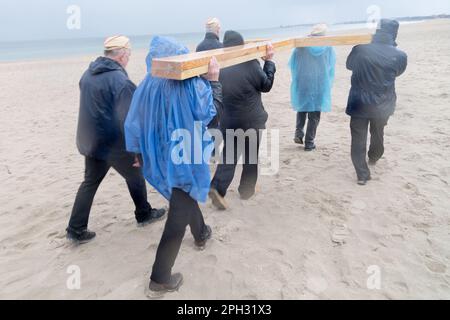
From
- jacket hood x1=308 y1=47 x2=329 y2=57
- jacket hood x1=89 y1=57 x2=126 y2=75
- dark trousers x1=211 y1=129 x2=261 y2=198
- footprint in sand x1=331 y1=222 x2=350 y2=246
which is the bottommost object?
footprint in sand x1=331 y1=222 x2=350 y2=246

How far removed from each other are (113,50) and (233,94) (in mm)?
1303

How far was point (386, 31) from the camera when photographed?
13.5 feet

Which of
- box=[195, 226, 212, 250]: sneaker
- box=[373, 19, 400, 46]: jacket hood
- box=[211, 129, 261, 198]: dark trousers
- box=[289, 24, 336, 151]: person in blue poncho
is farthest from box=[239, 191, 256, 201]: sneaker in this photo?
box=[373, 19, 400, 46]: jacket hood

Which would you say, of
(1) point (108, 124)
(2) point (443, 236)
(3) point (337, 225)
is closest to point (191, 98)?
(1) point (108, 124)

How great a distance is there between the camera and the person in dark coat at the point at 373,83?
417cm

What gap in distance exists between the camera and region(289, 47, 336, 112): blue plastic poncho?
17.8 feet

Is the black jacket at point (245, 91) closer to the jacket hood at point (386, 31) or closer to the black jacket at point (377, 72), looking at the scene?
the black jacket at point (377, 72)

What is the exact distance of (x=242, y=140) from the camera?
13.2ft

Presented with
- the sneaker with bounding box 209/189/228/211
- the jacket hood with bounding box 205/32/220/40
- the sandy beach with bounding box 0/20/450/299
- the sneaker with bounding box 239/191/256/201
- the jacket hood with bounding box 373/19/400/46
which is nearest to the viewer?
the sandy beach with bounding box 0/20/450/299

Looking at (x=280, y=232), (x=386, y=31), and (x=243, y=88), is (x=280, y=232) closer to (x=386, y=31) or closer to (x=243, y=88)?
(x=243, y=88)

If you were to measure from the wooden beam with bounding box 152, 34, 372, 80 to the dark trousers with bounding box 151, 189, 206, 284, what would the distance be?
0.86 m

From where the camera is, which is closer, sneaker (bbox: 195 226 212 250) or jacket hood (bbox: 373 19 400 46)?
sneaker (bbox: 195 226 212 250)

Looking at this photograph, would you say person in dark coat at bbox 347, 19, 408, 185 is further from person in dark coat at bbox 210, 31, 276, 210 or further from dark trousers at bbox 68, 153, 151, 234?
dark trousers at bbox 68, 153, 151, 234
